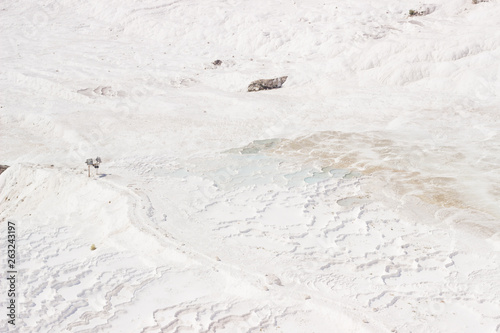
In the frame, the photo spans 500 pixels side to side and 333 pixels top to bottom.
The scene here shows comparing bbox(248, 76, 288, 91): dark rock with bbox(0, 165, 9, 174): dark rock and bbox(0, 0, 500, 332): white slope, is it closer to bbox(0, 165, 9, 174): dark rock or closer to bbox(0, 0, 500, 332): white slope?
bbox(0, 0, 500, 332): white slope

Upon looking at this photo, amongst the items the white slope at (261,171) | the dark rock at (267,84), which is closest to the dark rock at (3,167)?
the white slope at (261,171)

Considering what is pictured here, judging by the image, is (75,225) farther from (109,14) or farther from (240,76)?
(109,14)

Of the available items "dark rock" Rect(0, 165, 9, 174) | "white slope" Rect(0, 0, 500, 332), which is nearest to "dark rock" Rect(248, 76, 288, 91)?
"white slope" Rect(0, 0, 500, 332)

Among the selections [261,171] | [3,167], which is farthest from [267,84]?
[3,167]

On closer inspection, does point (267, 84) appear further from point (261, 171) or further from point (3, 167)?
point (3, 167)

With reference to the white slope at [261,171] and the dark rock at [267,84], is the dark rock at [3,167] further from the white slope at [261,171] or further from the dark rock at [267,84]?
the dark rock at [267,84]

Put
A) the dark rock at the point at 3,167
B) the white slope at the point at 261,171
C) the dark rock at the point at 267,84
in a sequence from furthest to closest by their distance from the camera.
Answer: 1. the dark rock at the point at 267,84
2. the dark rock at the point at 3,167
3. the white slope at the point at 261,171
